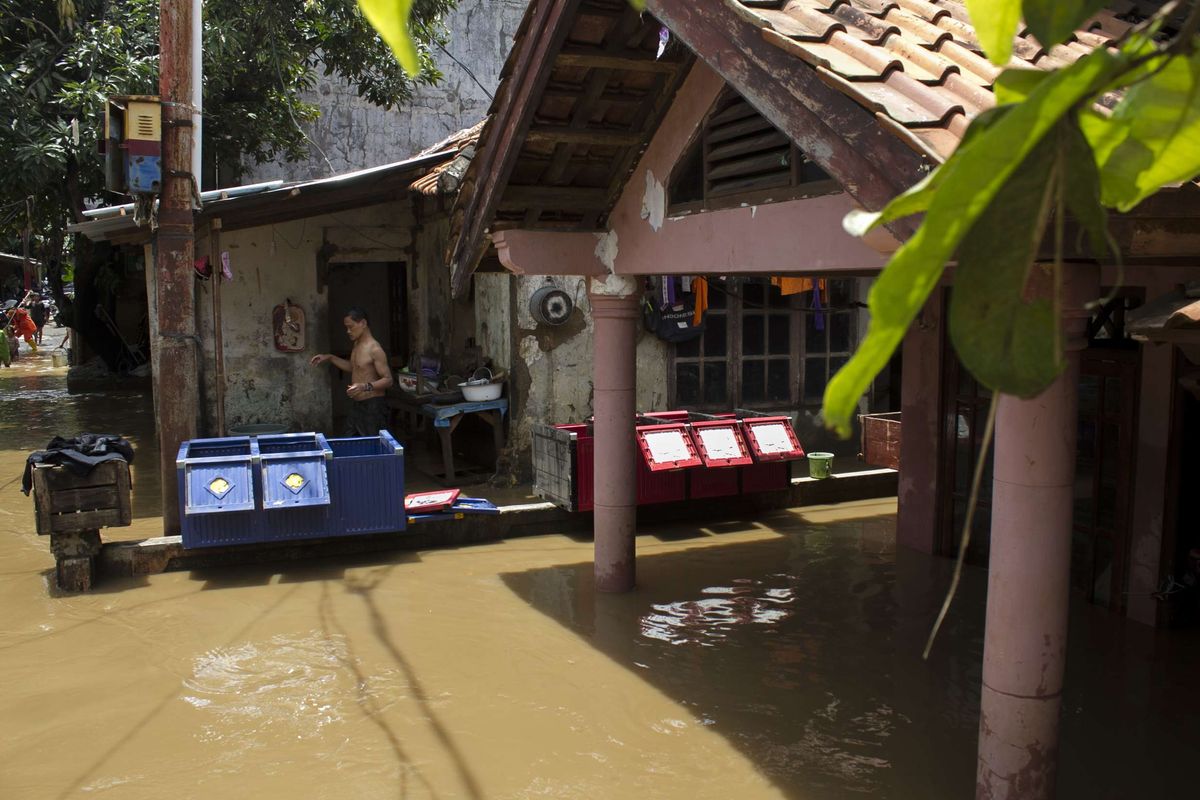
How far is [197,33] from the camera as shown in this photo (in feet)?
25.6

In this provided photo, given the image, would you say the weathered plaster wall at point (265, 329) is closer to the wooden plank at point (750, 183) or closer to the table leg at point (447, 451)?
the table leg at point (447, 451)

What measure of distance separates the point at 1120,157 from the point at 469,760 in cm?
507

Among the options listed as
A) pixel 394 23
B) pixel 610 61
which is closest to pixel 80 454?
pixel 610 61

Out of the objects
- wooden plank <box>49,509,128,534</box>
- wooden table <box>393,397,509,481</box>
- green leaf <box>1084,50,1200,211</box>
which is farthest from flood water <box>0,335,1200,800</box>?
green leaf <box>1084,50,1200,211</box>

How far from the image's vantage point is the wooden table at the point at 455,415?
1162 cm

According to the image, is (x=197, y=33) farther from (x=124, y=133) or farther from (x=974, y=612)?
(x=974, y=612)

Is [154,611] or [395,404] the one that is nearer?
[154,611]

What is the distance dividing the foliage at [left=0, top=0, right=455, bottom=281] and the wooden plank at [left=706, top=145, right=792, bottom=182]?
29.6 feet

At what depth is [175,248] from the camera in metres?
8.07

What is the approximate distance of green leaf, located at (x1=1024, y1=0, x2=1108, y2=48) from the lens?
1015 millimetres

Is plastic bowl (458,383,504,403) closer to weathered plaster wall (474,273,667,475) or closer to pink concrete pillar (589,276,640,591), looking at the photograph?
weathered plaster wall (474,273,667,475)

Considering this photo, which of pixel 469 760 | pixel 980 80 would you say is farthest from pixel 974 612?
pixel 980 80

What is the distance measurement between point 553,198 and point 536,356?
469cm

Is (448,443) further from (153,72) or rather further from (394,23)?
(394,23)
